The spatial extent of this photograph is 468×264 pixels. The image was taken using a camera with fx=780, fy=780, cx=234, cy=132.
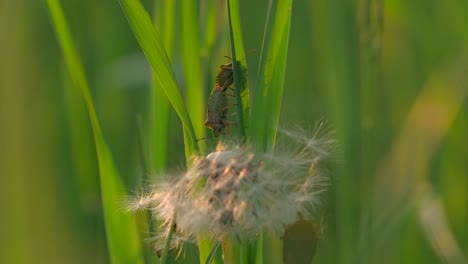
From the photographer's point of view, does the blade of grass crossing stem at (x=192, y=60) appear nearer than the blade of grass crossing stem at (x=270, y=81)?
No

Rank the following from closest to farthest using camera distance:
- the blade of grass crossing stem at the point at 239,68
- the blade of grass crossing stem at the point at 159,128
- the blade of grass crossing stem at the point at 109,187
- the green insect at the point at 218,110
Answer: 1. the blade of grass crossing stem at the point at 239,68
2. the green insect at the point at 218,110
3. the blade of grass crossing stem at the point at 109,187
4. the blade of grass crossing stem at the point at 159,128

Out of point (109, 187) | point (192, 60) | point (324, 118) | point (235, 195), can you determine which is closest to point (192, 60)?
point (192, 60)

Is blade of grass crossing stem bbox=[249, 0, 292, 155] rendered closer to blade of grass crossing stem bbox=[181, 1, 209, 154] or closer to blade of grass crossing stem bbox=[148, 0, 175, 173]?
blade of grass crossing stem bbox=[181, 1, 209, 154]

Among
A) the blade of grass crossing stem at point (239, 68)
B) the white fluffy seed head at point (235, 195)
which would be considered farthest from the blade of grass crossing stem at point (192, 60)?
the white fluffy seed head at point (235, 195)

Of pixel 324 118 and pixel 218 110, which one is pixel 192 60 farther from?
pixel 324 118

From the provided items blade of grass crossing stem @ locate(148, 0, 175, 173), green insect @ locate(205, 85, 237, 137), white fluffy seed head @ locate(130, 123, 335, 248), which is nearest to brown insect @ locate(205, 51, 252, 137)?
green insect @ locate(205, 85, 237, 137)

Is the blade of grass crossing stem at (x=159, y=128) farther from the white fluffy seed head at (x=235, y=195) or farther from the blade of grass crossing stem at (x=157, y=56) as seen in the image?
the white fluffy seed head at (x=235, y=195)
